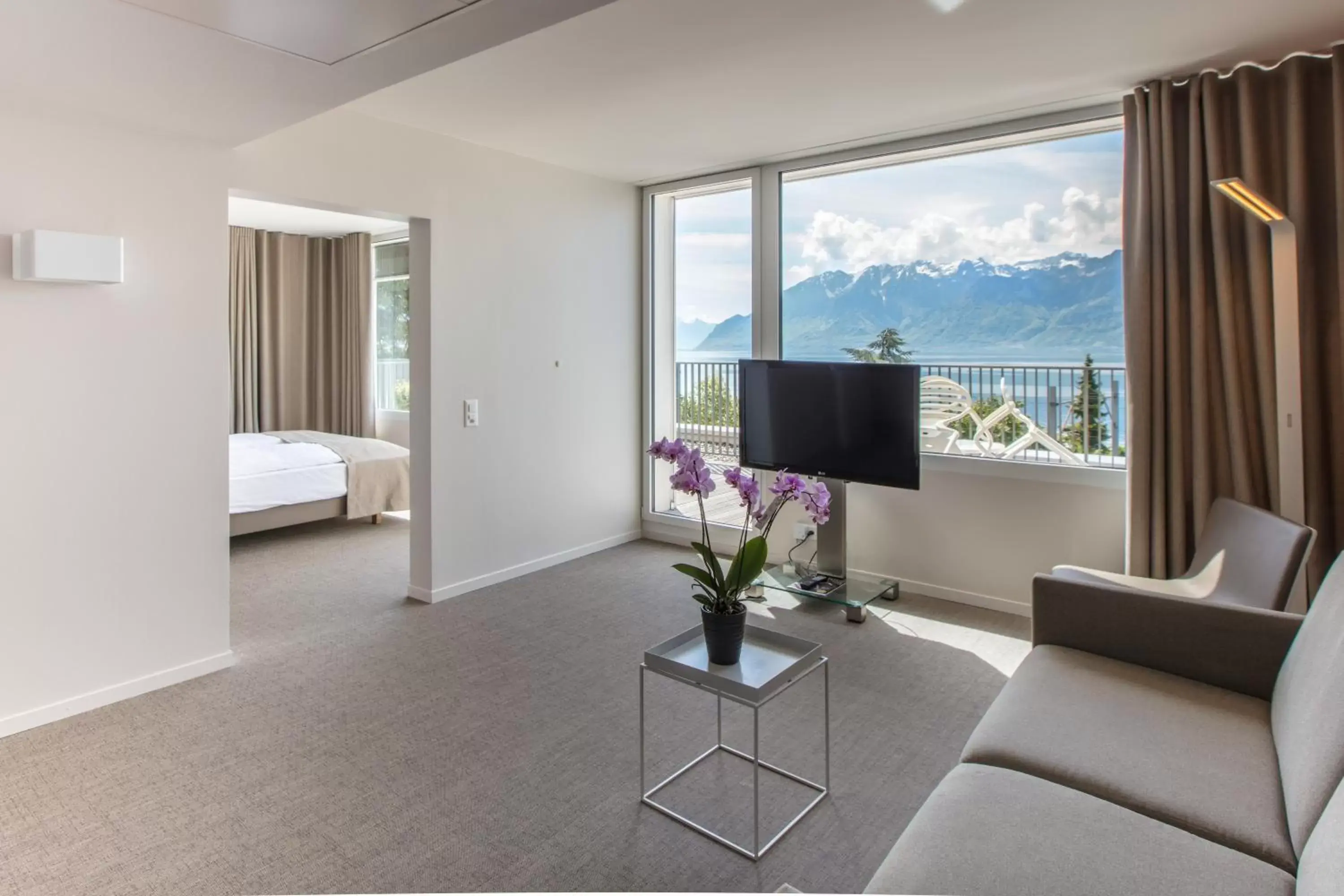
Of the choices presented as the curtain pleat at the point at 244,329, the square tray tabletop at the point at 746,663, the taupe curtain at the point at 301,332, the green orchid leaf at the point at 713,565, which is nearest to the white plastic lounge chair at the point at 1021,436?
the square tray tabletop at the point at 746,663

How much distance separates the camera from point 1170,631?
2123mm

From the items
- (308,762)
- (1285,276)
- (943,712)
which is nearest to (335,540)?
(308,762)

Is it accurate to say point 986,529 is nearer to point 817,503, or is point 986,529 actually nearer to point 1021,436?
point 1021,436

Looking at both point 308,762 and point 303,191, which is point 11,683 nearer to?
point 308,762

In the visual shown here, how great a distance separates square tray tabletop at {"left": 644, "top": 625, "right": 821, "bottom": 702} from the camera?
206 centimetres

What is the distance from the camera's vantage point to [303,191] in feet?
11.4

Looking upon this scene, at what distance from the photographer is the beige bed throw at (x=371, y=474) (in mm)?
5891

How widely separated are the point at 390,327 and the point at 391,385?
61 cm

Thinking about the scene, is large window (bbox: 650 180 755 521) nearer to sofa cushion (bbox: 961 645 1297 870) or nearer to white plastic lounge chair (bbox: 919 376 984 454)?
white plastic lounge chair (bbox: 919 376 984 454)

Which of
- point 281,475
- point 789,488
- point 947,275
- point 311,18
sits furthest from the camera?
point 281,475

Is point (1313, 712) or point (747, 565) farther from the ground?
point (747, 565)

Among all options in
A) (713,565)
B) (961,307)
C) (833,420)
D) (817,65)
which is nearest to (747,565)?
(713,565)

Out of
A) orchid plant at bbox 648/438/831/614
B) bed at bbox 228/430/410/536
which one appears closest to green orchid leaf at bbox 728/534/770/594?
orchid plant at bbox 648/438/831/614

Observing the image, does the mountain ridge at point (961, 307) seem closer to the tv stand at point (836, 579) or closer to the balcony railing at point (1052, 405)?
the balcony railing at point (1052, 405)
